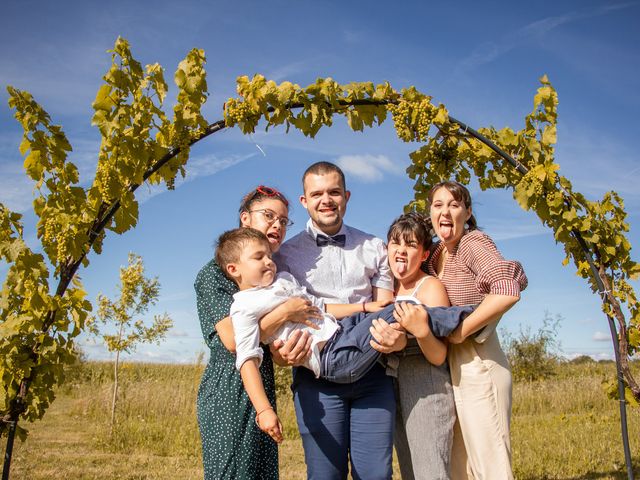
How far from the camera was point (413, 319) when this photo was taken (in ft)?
8.06

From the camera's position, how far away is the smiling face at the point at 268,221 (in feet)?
9.04

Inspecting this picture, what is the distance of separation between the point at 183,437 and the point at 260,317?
18.5 ft

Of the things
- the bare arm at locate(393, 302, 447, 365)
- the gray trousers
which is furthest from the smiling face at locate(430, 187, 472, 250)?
the gray trousers

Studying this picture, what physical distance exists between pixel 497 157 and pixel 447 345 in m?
1.64

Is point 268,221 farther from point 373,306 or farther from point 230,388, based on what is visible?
point 230,388

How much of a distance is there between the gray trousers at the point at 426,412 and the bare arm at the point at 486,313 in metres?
0.23

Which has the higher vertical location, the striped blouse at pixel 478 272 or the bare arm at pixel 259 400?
the striped blouse at pixel 478 272

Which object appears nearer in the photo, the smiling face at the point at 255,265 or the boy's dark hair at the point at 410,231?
the smiling face at the point at 255,265

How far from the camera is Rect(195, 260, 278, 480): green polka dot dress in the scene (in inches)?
96.0

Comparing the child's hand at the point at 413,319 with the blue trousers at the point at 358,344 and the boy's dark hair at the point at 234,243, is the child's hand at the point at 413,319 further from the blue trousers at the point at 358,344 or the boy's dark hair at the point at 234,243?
the boy's dark hair at the point at 234,243

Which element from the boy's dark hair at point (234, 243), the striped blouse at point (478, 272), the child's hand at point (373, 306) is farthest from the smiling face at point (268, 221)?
the striped blouse at point (478, 272)

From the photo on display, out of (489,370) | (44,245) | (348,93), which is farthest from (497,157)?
(44,245)

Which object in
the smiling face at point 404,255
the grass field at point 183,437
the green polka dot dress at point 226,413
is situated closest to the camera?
the green polka dot dress at point 226,413

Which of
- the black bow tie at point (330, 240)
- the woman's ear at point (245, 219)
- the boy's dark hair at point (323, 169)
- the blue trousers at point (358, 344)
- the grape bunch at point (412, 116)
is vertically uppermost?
the grape bunch at point (412, 116)
